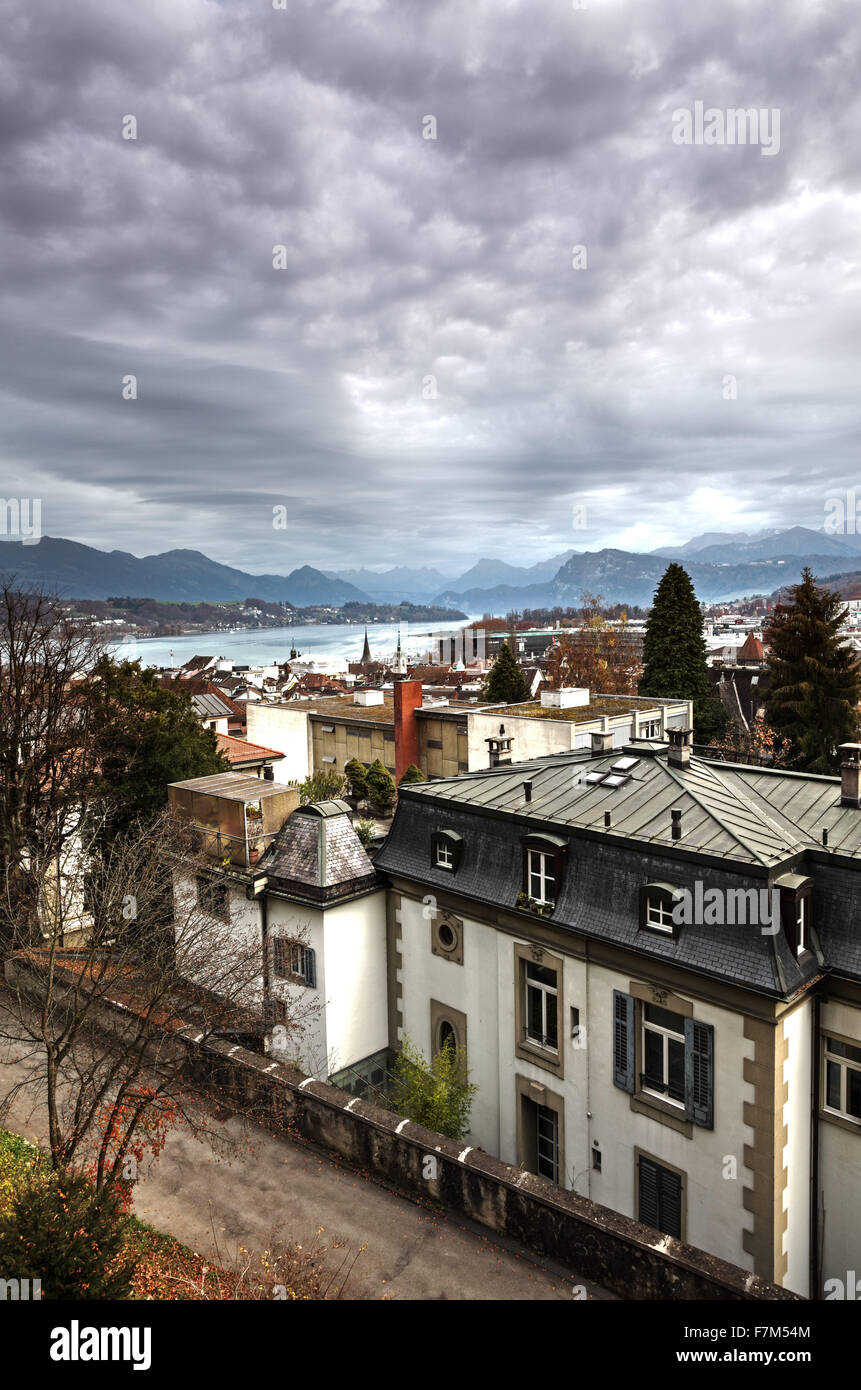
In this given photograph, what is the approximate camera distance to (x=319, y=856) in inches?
780

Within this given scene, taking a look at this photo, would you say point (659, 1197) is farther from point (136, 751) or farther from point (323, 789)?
point (323, 789)

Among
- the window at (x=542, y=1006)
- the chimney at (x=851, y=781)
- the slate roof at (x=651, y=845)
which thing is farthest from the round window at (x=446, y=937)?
the chimney at (x=851, y=781)

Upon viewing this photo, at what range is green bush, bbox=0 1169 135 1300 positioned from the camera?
8.48 meters

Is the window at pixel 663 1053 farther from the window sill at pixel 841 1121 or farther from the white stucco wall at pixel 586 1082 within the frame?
the window sill at pixel 841 1121

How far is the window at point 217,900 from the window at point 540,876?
30.3ft

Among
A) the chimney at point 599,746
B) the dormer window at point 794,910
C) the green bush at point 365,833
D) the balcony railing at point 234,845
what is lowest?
the green bush at point 365,833

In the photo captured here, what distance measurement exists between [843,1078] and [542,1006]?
20.0ft

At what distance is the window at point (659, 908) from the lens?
14664 mm

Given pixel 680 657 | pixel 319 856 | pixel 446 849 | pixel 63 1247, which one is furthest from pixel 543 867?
pixel 680 657

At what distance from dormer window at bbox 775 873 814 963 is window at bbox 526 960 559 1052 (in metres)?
5.48

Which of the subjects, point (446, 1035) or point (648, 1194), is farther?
point (446, 1035)

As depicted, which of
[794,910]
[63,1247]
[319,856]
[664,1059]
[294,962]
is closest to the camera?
[63,1247]

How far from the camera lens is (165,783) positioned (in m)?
30.2
